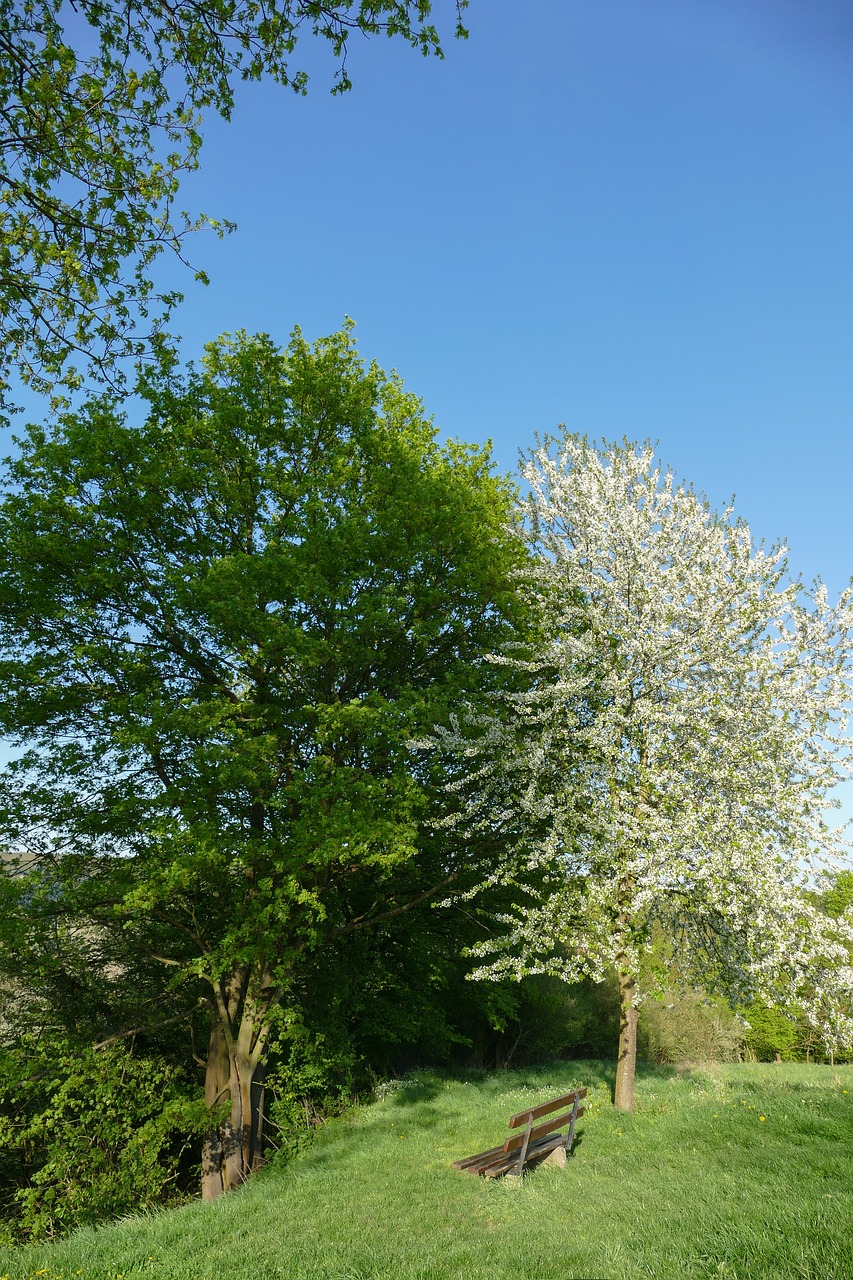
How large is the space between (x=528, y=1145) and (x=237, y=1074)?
20.3 feet

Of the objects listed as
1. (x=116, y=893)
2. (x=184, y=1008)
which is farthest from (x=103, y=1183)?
(x=116, y=893)

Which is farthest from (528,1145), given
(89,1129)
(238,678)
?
(238,678)

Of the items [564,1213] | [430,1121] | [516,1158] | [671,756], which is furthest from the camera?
[430,1121]

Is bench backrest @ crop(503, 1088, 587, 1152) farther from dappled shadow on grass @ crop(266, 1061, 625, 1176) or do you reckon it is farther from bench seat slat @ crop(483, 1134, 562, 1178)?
dappled shadow on grass @ crop(266, 1061, 625, 1176)

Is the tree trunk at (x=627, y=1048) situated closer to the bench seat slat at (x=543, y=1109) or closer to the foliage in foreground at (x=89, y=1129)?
the bench seat slat at (x=543, y=1109)

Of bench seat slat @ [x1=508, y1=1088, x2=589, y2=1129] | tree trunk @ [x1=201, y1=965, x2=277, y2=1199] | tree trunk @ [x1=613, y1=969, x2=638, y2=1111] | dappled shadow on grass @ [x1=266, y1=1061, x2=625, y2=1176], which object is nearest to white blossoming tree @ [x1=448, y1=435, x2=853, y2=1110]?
tree trunk @ [x1=613, y1=969, x2=638, y2=1111]

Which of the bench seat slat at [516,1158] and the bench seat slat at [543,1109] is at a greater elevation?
the bench seat slat at [543,1109]

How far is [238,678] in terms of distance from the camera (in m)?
15.1

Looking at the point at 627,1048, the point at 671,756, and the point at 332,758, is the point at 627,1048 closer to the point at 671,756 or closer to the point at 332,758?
the point at 671,756

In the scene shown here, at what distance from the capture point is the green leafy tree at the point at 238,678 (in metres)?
11.9

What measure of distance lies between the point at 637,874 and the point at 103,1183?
33.5 feet

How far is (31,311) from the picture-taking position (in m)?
6.36

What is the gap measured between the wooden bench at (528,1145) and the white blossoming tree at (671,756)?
1902mm

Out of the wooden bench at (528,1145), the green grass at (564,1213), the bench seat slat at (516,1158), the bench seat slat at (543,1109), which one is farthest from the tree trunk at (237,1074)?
the bench seat slat at (543,1109)
